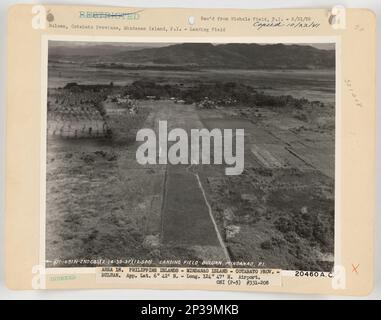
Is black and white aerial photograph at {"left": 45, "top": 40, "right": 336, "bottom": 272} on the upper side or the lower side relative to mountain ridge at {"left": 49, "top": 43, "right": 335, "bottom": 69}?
lower

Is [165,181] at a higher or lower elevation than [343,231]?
higher

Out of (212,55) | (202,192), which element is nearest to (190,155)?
(202,192)

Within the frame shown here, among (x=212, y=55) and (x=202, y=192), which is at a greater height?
(x=212, y=55)

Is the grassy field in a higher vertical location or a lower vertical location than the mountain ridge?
lower

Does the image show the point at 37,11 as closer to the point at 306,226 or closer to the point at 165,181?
the point at 165,181

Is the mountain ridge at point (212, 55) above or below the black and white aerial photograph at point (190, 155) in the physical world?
above

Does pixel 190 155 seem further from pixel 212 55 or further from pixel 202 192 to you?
pixel 212 55
